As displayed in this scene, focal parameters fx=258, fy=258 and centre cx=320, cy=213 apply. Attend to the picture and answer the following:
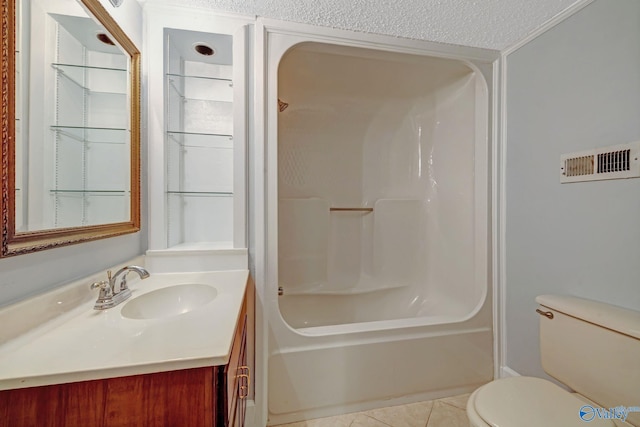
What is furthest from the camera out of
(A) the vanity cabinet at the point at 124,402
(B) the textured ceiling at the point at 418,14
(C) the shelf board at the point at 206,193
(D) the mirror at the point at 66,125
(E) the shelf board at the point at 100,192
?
(C) the shelf board at the point at 206,193

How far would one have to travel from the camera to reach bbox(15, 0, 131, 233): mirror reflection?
66cm

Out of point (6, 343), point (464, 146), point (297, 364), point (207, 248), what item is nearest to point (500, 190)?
point (464, 146)

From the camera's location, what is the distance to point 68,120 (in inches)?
31.8

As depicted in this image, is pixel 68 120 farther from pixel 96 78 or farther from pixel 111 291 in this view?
pixel 111 291

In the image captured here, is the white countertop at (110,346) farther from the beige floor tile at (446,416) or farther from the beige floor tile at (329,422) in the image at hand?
the beige floor tile at (446,416)

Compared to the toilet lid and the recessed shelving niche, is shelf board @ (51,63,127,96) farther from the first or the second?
the toilet lid

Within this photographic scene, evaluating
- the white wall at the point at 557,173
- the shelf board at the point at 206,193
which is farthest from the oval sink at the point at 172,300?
the white wall at the point at 557,173

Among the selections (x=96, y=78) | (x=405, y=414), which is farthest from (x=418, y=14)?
(x=405, y=414)

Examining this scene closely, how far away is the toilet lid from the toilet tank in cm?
13

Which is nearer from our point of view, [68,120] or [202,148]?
[68,120]

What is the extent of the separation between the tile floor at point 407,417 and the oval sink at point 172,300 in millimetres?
834

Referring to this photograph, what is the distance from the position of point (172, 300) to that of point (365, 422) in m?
1.16

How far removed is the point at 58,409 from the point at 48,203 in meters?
0.53

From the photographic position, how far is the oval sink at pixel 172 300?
996 mm
